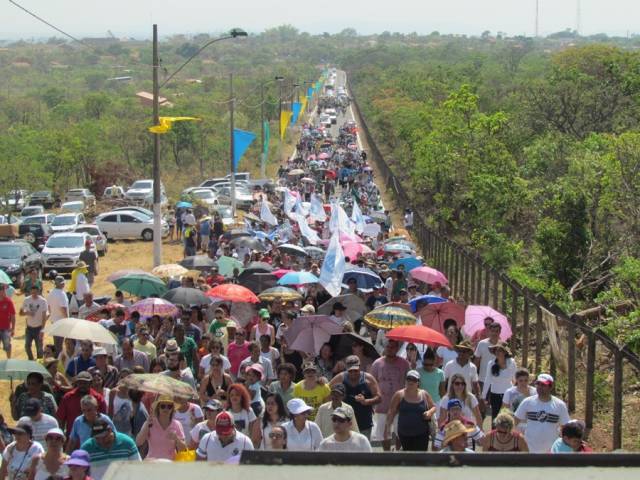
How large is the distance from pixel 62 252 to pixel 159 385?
2185 centimetres

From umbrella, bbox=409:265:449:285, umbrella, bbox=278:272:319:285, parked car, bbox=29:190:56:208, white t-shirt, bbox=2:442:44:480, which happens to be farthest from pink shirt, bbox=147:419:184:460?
parked car, bbox=29:190:56:208

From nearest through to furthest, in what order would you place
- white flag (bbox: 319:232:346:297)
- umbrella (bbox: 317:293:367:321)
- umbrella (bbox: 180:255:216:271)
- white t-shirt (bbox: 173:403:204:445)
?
1. white t-shirt (bbox: 173:403:204:445)
2. umbrella (bbox: 317:293:367:321)
3. white flag (bbox: 319:232:346:297)
4. umbrella (bbox: 180:255:216:271)

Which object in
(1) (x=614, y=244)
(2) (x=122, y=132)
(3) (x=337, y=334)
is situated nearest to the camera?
(3) (x=337, y=334)

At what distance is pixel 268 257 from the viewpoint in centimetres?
2366

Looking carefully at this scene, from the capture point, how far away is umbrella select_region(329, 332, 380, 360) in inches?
498

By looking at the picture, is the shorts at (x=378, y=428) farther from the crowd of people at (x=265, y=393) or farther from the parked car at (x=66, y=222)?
the parked car at (x=66, y=222)

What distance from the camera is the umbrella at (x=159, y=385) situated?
997 cm

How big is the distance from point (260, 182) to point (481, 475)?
51011 mm

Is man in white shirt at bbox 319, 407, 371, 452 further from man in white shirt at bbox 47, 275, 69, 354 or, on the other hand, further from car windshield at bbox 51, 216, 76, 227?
car windshield at bbox 51, 216, 76, 227

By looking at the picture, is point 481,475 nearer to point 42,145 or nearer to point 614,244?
point 614,244

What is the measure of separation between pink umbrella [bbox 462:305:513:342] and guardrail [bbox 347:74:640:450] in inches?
40.1

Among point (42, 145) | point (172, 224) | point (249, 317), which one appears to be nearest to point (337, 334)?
point (249, 317)

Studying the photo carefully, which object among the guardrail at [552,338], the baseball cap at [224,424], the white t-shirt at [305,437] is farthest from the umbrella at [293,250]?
the baseball cap at [224,424]

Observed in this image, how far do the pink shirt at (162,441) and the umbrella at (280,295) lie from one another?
722 centimetres
